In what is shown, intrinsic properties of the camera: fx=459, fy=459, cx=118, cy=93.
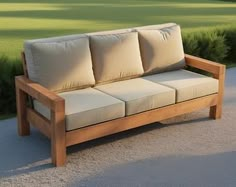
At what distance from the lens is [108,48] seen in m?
4.73

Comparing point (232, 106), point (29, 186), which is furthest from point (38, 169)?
point (232, 106)

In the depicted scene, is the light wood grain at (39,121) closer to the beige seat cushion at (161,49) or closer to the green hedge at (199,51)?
the green hedge at (199,51)

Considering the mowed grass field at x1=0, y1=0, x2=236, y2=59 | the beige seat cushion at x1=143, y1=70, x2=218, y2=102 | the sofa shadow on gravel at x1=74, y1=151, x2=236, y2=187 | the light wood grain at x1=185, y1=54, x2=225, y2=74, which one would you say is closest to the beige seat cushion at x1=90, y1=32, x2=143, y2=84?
the beige seat cushion at x1=143, y1=70, x2=218, y2=102

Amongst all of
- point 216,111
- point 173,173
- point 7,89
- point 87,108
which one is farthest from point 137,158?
point 7,89

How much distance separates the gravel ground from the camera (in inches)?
149

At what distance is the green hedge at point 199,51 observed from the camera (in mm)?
5309

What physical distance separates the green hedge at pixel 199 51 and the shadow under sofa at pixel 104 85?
2.16 feet

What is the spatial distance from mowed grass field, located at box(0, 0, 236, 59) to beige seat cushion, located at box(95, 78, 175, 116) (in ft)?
9.25

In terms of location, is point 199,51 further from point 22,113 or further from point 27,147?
point 27,147

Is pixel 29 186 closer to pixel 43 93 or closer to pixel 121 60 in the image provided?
pixel 43 93

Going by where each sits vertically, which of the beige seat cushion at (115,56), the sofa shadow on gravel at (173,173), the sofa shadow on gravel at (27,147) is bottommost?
the sofa shadow on gravel at (173,173)

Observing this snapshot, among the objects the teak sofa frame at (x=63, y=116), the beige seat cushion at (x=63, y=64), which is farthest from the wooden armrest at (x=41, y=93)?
the beige seat cushion at (x=63, y=64)

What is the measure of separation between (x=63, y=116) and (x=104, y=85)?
1.01 metres

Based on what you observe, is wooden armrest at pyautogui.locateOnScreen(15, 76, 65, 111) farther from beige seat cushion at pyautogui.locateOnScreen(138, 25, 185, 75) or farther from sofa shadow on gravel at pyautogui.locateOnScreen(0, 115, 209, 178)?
beige seat cushion at pyautogui.locateOnScreen(138, 25, 185, 75)
